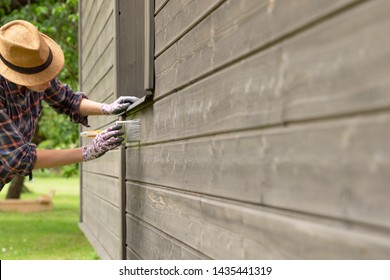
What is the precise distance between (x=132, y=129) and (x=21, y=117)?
0.66m

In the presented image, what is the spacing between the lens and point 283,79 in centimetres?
153

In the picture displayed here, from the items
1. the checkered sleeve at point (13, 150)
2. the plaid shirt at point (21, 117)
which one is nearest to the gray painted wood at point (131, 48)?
the plaid shirt at point (21, 117)

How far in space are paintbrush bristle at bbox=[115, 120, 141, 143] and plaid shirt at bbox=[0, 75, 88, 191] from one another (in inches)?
22.2

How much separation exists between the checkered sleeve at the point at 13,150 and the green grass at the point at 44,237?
295 cm

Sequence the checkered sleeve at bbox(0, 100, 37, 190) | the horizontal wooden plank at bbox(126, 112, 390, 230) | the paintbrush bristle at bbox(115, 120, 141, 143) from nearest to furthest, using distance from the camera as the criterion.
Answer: the horizontal wooden plank at bbox(126, 112, 390, 230), the checkered sleeve at bbox(0, 100, 37, 190), the paintbrush bristle at bbox(115, 120, 141, 143)

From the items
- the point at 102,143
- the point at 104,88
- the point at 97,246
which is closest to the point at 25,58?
the point at 102,143

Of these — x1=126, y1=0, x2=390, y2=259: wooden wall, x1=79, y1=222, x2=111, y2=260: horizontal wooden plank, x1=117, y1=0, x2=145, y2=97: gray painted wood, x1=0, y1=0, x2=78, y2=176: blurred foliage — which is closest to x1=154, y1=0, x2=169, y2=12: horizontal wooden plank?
x1=126, y1=0, x2=390, y2=259: wooden wall

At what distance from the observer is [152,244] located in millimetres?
3178

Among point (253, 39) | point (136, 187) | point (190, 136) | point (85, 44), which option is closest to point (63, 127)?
point (85, 44)

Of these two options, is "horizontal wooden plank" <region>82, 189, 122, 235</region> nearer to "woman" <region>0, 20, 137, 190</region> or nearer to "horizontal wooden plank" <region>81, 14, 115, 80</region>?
"woman" <region>0, 20, 137, 190</region>

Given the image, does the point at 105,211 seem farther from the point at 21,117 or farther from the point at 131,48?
the point at 21,117

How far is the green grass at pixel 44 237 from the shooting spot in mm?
8109

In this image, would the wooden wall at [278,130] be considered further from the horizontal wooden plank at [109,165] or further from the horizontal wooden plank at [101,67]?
the horizontal wooden plank at [101,67]

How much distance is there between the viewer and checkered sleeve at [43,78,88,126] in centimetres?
408
